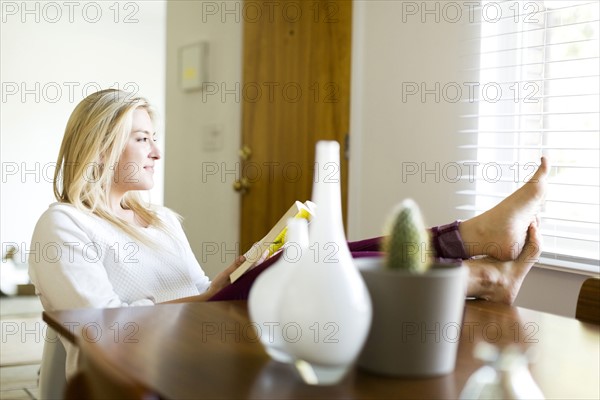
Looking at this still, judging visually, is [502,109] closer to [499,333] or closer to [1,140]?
[499,333]

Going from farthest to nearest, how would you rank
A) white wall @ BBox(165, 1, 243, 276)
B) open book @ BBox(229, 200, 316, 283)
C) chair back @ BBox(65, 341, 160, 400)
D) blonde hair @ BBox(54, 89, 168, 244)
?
1. white wall @ BBox(165, 1, 243, 276)
2. blonde hair @ BBox(54, 89, 168, 244)
3. open book @ BBox(229, 200, 316, 283)
4. chair back @ BBox(65, 341, 160, 400)

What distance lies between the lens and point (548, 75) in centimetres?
251

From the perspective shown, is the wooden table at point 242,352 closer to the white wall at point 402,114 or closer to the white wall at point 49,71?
the white wall at point 402,114

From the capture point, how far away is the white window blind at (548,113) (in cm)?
238

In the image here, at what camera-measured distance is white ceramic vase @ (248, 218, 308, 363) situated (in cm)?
103

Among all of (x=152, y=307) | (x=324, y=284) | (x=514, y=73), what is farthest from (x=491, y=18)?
(x=324, y=284)

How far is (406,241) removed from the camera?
957 mm

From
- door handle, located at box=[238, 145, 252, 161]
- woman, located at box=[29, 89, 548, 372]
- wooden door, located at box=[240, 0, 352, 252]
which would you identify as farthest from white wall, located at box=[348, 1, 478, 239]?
woman, located at box=[29, 89, 548, 372]

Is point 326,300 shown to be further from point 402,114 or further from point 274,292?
point 402,114

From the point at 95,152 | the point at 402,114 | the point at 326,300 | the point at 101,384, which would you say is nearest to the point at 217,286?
the point at 95,152

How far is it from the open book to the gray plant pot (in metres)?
0.68

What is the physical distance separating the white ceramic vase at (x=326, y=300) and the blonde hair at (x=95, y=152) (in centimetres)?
107

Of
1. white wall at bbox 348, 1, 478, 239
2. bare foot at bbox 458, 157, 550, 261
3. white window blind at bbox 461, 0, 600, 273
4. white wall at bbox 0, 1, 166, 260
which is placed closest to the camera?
bare foot at bbox 458, 157, 550, 261

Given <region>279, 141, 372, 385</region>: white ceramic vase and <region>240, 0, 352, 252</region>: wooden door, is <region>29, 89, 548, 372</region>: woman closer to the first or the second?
<region>279, 141, 372, 385</region>: white ceramic vase
